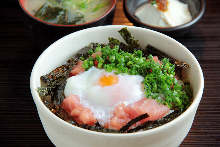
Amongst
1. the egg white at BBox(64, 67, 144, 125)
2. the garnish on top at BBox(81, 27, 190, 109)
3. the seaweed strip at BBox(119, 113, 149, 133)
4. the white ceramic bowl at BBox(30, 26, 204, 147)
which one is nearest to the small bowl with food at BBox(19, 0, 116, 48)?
the white ceramic bowl at BBox(30, 26, 204, 147)

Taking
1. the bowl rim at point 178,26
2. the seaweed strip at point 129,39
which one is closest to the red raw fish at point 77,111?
the seaweed strip at point 129,39

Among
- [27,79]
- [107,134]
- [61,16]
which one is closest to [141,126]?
[107,134]

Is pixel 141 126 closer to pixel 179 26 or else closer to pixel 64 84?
pixel 64 84

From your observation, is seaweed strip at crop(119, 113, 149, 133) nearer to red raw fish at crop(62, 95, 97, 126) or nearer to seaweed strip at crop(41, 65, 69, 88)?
red raw fish at crop(62, 95, 97, 126)

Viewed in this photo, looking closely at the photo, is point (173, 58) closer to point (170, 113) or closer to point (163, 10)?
point (170, 113)

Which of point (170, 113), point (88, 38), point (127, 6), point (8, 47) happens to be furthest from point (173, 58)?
point (8, 47)

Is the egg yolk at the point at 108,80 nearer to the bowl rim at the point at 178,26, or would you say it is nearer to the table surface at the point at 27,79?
the table surface at the point at 27,79
